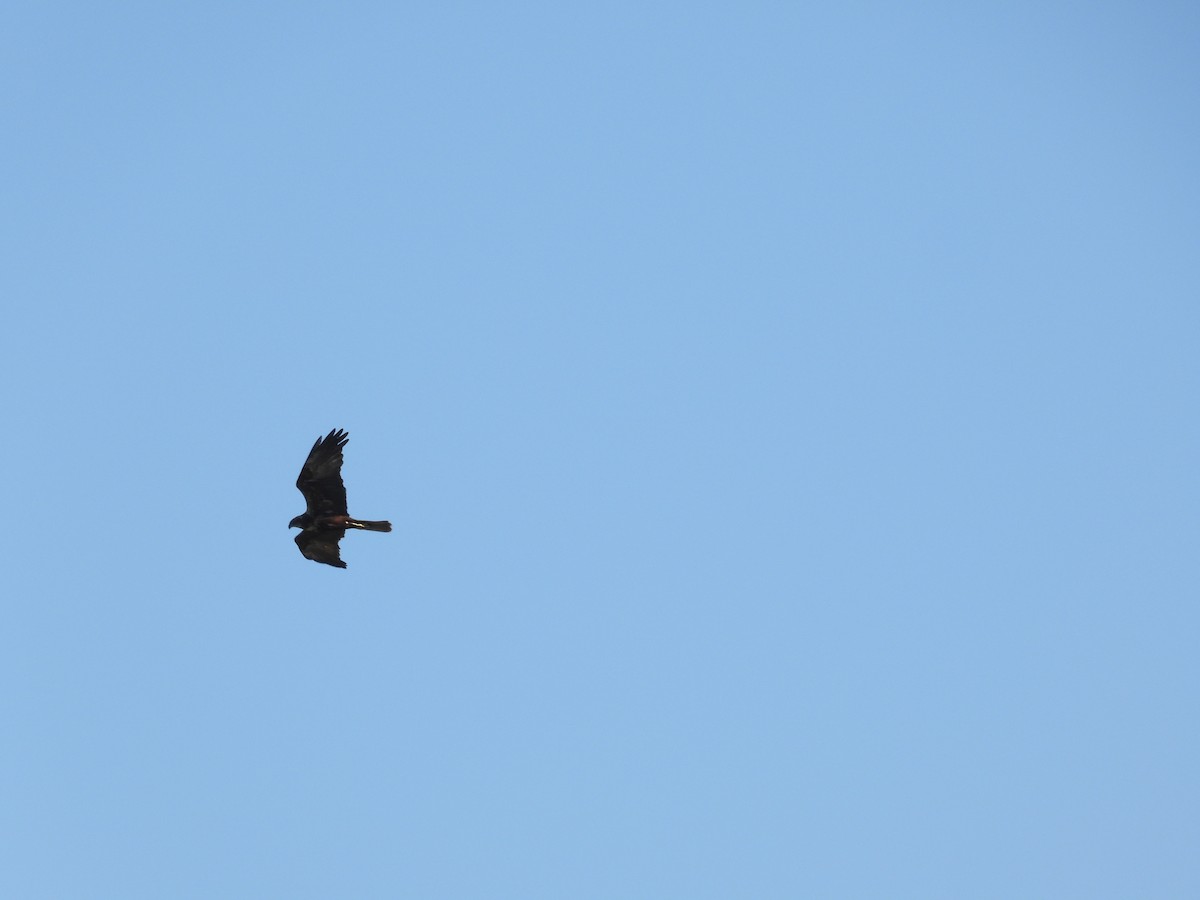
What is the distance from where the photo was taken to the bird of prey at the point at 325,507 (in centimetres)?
4641

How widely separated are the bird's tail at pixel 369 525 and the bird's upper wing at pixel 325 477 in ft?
1.63

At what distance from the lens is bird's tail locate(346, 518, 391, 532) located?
46062 mm

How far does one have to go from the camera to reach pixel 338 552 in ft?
158

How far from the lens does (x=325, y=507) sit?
4712 centimetres

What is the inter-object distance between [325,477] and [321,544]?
7.16ft

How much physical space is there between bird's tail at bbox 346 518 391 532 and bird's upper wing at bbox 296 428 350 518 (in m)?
0.50

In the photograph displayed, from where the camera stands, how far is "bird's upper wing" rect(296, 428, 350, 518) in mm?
46406

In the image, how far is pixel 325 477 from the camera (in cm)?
4662

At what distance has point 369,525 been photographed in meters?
46.3

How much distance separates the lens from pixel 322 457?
4644 centimetres

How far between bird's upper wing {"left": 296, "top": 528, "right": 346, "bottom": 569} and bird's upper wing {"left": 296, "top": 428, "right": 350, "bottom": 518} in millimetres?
784

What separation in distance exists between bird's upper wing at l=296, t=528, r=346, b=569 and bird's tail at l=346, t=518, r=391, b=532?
782mm

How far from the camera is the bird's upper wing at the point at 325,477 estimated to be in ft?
152

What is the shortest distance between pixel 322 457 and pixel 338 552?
3034 millimetres
